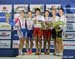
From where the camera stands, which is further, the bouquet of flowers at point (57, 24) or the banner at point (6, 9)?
the banner at point (6, 9)

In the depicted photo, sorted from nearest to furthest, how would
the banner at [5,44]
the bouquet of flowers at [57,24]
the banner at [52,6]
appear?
the bouquet of flowers at [57,24], the banner at [52,6], the banner at [5,44]

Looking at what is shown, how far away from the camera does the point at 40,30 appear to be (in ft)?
22.8

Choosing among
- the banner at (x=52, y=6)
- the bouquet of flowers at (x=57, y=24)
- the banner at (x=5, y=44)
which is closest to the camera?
the bouquet of flowers at (x=57, y=24)

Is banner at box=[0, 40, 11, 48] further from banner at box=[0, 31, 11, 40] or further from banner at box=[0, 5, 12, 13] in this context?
banner at box=[0, 5, 12, 13]

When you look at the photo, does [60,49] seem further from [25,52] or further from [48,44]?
[25,52]

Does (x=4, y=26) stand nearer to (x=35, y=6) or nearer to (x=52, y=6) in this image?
(x=35, y=6)

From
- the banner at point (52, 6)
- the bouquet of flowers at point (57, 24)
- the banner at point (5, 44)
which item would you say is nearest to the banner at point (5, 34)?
the banner at point (5, 44)

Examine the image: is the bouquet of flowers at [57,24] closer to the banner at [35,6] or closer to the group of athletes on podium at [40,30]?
the group of athletes on podium at [40,30]

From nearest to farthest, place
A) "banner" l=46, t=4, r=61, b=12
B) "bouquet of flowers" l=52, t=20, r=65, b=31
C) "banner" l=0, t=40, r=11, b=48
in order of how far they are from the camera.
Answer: "bouquet of flowers" l=52, t=20, r=65, b=31 → "banner" l=46, t=4, r=61, b=12 → "banner" l=0, t=40, r=11, b=48

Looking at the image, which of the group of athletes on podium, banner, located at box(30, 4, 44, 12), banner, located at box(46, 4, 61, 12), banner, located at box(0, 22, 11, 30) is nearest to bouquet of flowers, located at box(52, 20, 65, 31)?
the group of athletes on podium

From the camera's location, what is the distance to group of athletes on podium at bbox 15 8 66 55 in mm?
6945

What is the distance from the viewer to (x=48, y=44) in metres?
7.11

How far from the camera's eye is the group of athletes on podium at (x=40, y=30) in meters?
6.95

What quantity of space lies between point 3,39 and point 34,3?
55.6 inches
